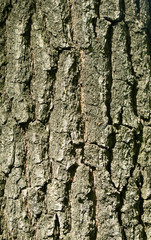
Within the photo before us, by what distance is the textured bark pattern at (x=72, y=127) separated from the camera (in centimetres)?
120

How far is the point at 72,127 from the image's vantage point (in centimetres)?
121

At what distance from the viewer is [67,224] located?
119cm

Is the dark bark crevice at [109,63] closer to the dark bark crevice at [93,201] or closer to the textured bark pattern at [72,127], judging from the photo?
the textured bark pattern at [72,127]

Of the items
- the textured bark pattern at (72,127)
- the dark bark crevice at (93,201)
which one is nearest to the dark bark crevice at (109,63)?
the textured bark pattern at (72,127)

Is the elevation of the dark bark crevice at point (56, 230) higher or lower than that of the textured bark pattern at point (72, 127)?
lower

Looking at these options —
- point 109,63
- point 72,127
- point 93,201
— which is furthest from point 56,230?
point 109,63

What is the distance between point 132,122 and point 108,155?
189 mm

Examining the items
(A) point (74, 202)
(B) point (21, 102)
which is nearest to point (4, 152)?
(B) point (21, 102)

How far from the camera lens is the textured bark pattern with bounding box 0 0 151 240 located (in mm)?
1202

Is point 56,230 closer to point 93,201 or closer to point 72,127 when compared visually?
point 93,201

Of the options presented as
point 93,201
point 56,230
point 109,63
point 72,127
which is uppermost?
point 109,63

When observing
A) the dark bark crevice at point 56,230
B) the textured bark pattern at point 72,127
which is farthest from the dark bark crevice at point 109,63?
the dark bark crevice at point 56,230

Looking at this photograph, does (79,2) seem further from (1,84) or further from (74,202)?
(74,202)

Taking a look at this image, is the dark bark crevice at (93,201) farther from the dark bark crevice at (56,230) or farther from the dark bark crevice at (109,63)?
the dark bark crevice at (109,63)
